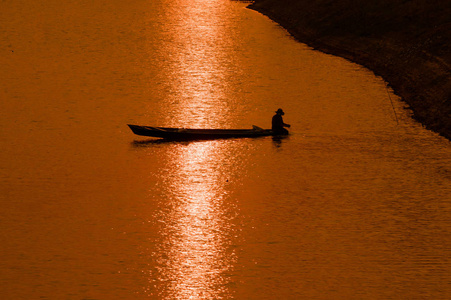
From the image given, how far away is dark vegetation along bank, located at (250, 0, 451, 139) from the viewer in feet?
144

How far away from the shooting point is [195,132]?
3816 cm

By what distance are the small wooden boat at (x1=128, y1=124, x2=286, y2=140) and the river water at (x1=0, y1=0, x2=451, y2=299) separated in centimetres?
43

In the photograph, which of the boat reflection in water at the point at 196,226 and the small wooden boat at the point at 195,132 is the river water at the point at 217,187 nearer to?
the boat reflection in water at the point at 196,226

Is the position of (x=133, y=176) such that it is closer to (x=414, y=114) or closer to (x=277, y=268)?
(x=277, y=268)

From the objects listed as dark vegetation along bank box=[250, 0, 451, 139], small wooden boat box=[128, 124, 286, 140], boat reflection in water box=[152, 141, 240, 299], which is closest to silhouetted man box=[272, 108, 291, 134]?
small wooden boat box=[128, 124, 286, 140]

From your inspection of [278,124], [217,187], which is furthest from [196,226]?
[278,124]

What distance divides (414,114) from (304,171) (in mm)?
11335

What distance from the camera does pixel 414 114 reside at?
140 ft

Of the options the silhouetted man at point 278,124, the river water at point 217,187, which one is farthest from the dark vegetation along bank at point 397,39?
the silhouetted man at point 278,124

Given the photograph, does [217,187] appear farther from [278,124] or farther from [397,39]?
[397,39]

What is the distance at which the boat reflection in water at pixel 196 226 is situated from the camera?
23.1 m

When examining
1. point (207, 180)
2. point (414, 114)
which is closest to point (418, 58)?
point (414, 114)

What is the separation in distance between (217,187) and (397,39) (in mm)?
29886

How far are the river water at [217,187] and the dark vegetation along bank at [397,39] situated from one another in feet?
4.63
